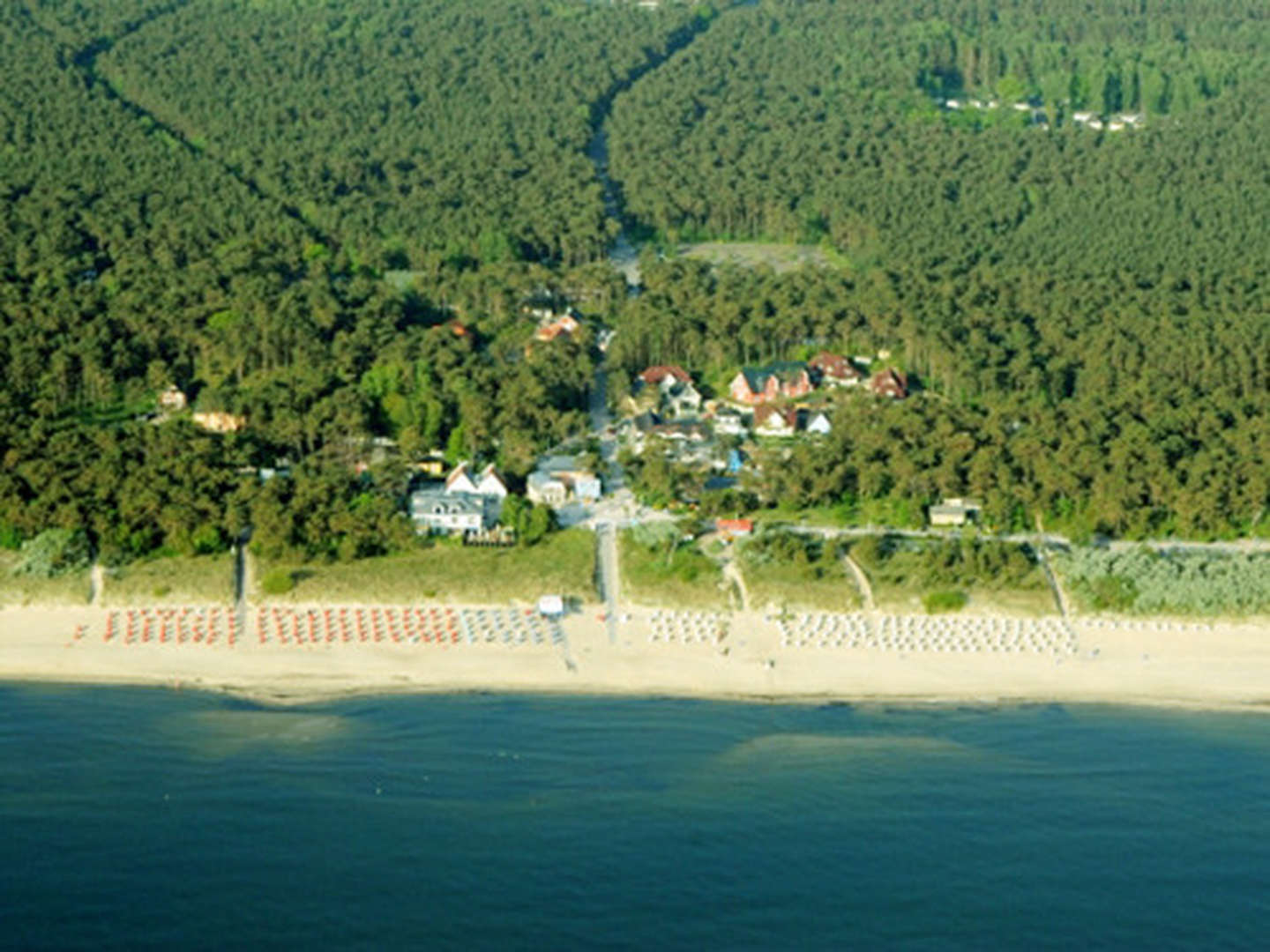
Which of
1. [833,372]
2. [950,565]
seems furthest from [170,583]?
[833,372]

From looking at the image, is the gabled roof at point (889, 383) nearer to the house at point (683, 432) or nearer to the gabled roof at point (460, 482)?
the house at point (683, 432)

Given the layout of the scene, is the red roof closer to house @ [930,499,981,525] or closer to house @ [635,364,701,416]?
house @ [635,364,701,416]

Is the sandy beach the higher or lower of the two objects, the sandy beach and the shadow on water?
the higher

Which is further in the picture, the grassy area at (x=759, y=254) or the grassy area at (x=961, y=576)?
the grassy area at (x=759, y=254)

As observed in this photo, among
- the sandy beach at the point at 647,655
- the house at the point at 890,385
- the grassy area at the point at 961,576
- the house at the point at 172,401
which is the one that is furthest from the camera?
the house at the point at 890,385

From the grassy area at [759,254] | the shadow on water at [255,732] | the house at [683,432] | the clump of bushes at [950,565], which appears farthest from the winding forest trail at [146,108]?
the shadow on water at [255,732]

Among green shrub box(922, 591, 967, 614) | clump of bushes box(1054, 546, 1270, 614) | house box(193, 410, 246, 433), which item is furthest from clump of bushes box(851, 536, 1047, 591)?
house box(193, 410, 246, 433)

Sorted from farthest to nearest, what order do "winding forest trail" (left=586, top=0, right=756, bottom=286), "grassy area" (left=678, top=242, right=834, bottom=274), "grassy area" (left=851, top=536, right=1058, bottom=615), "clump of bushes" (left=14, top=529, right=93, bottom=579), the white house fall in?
"winding forest trail" (left=586, top=0, right=756, bottom=286)
"grassy area" (left=678, top=242, right=834, bottom=274)
the white house
"grassy area" (left=851, top=536, right=1058, bottom=615)
"clump of bushes" (left=14, top=529, right=93, bottom=579)
